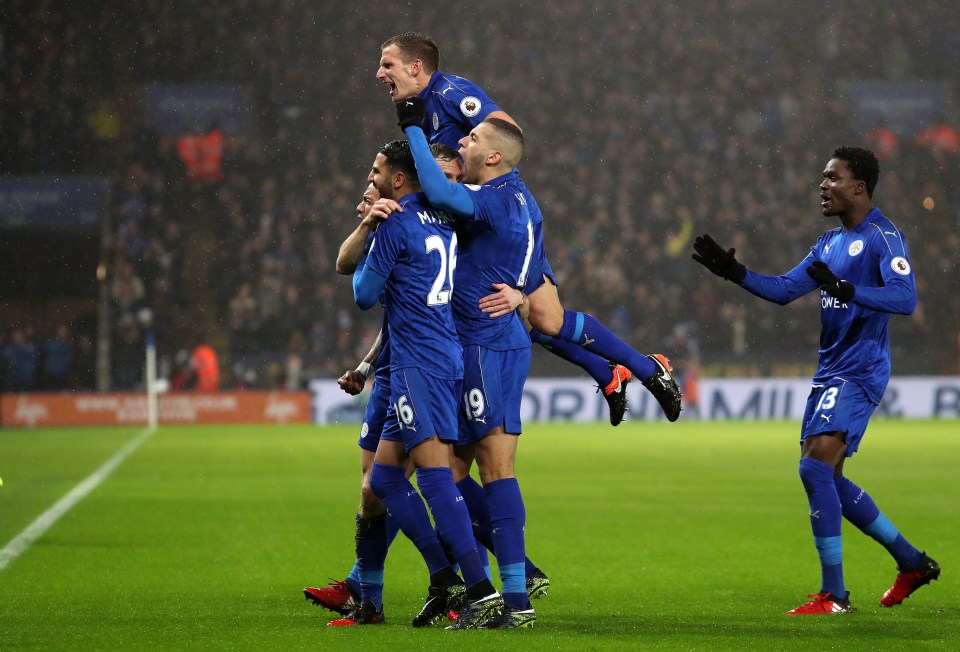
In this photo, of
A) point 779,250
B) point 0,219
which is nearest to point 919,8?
point 779,250

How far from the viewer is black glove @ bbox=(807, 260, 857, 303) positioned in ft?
19.1

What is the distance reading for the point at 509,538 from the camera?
18.1ft

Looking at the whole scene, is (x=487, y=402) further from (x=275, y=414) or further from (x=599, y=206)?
(x=599, y=206)

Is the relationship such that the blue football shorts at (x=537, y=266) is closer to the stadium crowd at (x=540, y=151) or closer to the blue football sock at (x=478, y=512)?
the blue football sock at (x=478, y=512)

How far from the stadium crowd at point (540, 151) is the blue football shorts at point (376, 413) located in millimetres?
19718

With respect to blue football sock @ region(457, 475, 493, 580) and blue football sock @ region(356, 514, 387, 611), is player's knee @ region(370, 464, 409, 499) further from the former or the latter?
blue football sock @ region(457, 475, 493, 580)

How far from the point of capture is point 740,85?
106 ft

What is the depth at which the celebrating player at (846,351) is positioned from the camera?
19.9 feet

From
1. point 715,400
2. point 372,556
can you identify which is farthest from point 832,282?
point 715,400

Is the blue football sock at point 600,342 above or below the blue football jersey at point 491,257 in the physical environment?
below

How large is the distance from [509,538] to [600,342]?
1144 millimetres

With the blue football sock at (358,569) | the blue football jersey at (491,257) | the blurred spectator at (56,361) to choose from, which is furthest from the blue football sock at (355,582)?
the blurred spectator at (56,361)

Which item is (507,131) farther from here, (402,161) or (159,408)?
(159,408)

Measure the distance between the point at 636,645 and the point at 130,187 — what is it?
974 inches
